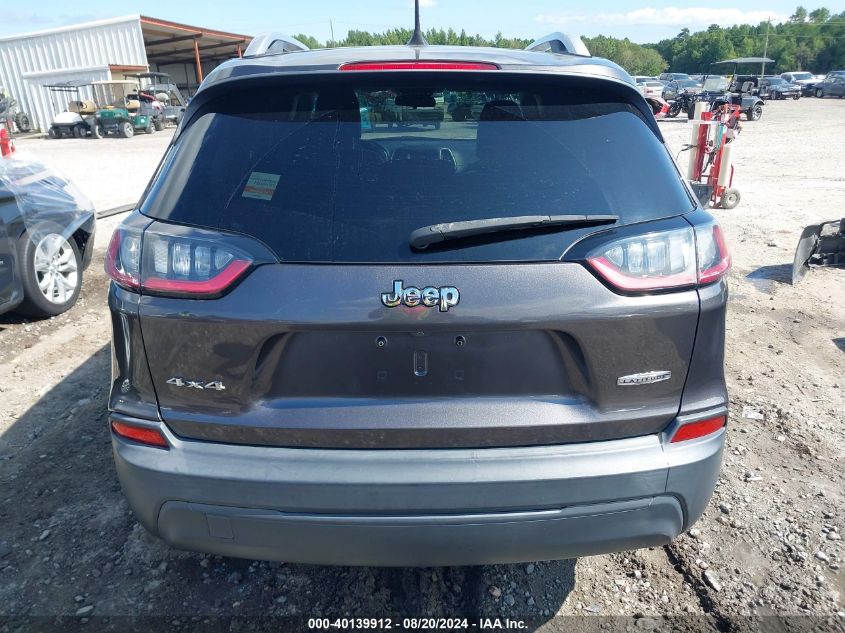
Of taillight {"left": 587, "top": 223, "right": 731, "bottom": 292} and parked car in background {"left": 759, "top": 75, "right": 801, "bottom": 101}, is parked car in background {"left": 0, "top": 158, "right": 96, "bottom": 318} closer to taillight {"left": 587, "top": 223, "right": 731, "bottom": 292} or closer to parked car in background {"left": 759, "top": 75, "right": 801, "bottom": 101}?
taillight {"left": 587, "top": 223, "right": 731, "bottom": 292}

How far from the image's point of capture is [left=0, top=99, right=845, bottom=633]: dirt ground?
2363 millimetres

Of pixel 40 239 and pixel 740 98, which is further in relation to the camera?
pixel 740 98

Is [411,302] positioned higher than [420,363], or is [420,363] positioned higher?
[411,302]

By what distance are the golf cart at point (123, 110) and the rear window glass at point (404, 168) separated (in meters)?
29.8

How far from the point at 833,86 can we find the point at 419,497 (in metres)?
51.0

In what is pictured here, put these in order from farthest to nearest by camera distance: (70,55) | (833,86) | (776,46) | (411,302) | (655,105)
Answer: (776,46) < (833,86) < (70,55) < (655,105) < (411,302)

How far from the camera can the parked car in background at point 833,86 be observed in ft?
135

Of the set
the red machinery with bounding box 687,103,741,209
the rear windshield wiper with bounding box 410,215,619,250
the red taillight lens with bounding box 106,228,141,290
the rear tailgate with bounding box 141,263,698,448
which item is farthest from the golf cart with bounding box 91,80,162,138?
the rear windshield wiper with bounding box 410,215,619,250

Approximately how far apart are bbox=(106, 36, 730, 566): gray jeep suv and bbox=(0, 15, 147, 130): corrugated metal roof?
121 feet

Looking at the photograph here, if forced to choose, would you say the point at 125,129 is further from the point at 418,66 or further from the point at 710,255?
the point at 710,255

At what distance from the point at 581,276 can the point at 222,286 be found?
999 mm

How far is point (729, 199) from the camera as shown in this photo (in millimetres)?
9133

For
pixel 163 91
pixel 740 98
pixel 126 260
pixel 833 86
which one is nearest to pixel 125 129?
pixel 163 91

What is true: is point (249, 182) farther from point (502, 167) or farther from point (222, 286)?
point (502, 167)
